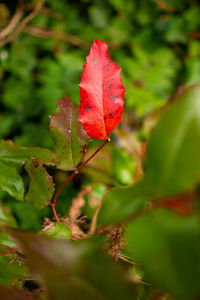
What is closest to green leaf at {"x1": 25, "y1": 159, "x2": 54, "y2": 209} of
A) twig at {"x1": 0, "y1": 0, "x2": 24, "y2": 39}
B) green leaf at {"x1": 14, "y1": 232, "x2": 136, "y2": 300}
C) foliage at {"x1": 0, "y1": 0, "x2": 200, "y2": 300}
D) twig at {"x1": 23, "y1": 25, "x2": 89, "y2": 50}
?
foliage at {"x1": 0, "y1": 0, "x2": 200, "y2": 300}

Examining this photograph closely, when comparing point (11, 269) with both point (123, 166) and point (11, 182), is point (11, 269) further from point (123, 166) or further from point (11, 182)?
point (123, 166)

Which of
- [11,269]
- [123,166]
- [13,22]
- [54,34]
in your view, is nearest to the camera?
[11,269]

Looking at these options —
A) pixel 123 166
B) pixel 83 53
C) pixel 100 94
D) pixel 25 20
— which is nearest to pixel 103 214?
pixel 100 94

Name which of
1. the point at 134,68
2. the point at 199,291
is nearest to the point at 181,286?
the point at 199,291

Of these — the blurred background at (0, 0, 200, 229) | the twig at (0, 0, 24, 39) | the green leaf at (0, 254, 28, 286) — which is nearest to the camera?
A: the green leaf at (0, 254, 28, 286)

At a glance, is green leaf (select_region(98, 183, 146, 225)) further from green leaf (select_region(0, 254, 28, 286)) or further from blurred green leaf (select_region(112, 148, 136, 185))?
blurred green leaf (select_region(112, 148, 136, 185))

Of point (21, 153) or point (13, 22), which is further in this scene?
point (13, 22)

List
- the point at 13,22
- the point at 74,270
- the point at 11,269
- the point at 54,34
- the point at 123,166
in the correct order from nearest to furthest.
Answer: the point at 74,270 → the point at 11,269 → the point at 123,166 → the point at 13,22 → the point at 54,34

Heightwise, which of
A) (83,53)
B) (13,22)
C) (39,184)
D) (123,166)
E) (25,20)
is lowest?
(39,184)
